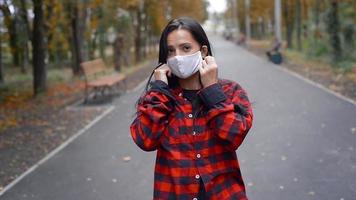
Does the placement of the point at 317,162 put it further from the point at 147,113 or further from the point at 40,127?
the point at 40,127

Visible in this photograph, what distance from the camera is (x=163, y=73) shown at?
250 cm

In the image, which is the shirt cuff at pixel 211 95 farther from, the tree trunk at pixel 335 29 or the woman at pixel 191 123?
the tree trunk at pixel 335 29

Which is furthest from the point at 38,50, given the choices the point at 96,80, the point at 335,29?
the point at 335,29

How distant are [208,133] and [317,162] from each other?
182 inches

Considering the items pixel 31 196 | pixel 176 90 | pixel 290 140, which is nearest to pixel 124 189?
pixel 31 196

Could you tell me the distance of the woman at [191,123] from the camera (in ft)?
7.90

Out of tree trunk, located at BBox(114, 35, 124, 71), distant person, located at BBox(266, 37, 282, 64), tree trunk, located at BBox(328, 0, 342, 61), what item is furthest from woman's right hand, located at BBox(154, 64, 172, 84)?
distant person, located at BBox(266, 37, 282, 64)

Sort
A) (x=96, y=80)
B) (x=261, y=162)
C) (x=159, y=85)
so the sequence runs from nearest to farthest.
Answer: (x=159, y=85), (x=261, y=162), (x=96, y=80)

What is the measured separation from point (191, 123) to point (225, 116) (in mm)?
162

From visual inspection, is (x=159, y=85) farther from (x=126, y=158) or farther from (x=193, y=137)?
(x=126, y=158)

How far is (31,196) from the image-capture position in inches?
235

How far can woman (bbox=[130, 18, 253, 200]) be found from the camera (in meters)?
2.41

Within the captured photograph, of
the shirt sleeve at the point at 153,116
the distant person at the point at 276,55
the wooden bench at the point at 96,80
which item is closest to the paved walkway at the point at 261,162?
the wooden bench at the point at 96,80

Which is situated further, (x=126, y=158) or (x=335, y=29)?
(x=335, y=29)
